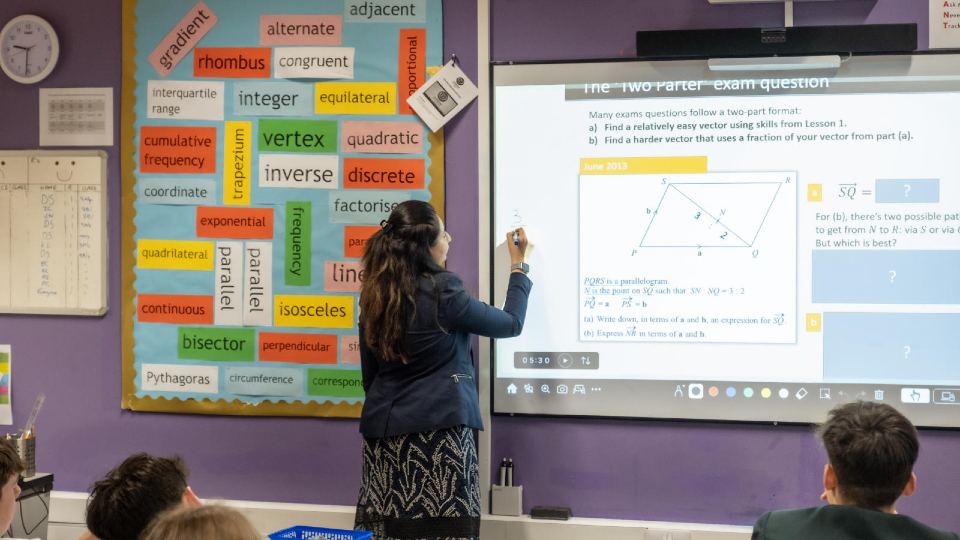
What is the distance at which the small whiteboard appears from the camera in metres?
3.17

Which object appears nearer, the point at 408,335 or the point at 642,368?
the point at 408,335

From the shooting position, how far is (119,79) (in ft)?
10.4

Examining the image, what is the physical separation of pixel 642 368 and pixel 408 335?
2.65 feet

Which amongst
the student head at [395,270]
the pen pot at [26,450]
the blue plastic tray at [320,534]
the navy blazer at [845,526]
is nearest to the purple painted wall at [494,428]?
the pen pot at [26,450]

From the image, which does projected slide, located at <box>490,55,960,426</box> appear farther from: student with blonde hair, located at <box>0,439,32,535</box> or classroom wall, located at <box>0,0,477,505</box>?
student with blonde hair, located at <box>0,439,32,535</box>

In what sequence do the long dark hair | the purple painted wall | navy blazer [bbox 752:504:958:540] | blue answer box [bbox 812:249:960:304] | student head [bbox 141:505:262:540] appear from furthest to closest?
the purple painted wall < blue answer box [bbox 812:249:960:304] < the long dark hair < navy blazer [bbox 752:504:958:540] < student head [bbox 141:505:262:540]

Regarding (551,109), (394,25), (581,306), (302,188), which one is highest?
A: (394,25)

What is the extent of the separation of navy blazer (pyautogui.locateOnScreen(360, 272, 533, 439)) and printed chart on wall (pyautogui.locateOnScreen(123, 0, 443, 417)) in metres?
0.48

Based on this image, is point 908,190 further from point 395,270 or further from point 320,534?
point 320,534

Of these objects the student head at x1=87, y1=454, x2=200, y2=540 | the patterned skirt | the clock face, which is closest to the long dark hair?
the patterned skirt

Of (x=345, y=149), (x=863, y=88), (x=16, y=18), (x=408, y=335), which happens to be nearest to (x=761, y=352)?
(x=863, y=88)

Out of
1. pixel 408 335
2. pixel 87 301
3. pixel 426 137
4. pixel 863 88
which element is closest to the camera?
pixel 408 335

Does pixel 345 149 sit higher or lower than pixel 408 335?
higher

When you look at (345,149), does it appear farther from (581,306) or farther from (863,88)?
(863,88)
